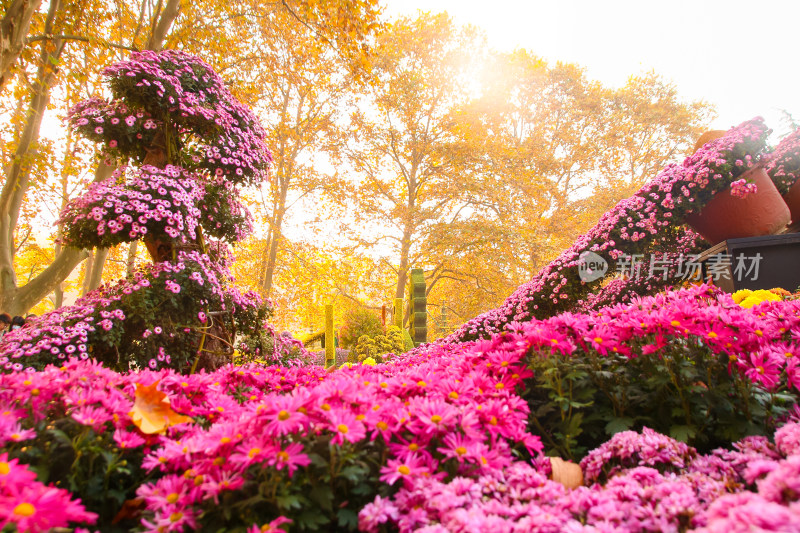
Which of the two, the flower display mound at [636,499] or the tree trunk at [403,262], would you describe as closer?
the flower display mound at [636,499]

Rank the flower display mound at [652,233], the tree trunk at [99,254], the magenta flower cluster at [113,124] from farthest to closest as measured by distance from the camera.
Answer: the tree trunk at [99,254], the flower display mound at [652,233], the magenta flower cluster at [113,124]

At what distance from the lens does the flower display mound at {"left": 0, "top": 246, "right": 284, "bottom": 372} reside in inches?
108

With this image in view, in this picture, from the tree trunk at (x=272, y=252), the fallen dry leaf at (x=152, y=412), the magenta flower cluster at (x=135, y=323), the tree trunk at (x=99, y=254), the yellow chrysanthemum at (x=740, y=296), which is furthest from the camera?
the tree trunk at (x=272, y=252)

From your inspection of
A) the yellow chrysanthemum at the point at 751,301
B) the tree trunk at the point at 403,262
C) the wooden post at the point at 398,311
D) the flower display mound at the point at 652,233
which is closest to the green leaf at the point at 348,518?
the flower display mound at the point at 652,233

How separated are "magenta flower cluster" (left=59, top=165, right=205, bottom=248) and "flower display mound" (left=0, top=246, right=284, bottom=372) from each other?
27 cm

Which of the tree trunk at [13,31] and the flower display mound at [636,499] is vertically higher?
the tree trunk at [13,31]

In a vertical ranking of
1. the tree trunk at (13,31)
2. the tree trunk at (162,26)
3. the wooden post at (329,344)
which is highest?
the tree trunk at (162,26)

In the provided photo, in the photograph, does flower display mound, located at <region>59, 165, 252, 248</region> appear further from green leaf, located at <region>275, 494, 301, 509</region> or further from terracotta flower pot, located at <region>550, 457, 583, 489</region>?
terracotta flower pot, located at <region>550, 457, 583, 489</region>

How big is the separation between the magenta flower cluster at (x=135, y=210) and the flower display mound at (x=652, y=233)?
2.79 m

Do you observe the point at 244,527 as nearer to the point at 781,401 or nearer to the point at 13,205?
the point at 781,401

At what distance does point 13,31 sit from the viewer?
14.0 feet

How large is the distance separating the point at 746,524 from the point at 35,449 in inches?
53.5

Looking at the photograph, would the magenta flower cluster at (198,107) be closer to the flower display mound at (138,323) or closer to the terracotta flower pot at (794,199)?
the flower display mound at (138,323)

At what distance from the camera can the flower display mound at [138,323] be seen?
2.74m
